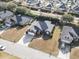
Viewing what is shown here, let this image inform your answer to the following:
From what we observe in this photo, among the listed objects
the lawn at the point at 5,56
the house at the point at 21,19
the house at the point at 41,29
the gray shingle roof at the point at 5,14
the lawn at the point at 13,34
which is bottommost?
the lawn at the point at 5,56

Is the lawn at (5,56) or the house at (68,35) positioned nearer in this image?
the lawn at (5,56)

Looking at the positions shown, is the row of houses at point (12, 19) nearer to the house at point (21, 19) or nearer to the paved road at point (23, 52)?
the house at point (21, 19)

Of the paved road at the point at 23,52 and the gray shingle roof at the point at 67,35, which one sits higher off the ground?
the gray shingle roof at the point at 67,35

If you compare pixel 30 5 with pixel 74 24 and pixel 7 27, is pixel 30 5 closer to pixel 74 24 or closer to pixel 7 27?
pixel 7 27

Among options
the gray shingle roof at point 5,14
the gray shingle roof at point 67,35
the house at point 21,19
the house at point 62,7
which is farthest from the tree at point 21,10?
the gray shingle roof at point 67,35

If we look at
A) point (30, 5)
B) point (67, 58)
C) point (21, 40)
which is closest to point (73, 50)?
point (67, 58)

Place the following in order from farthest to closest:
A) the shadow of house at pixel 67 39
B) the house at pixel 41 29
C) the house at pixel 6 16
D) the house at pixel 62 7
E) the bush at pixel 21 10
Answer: the house at pixel 62 7
the bush at pixel 21 10
the house at pixel 6 16
the house at pixel 41 29
the shadow of house at pixel 67 39

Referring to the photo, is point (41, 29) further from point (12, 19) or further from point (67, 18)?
point (12, 19)

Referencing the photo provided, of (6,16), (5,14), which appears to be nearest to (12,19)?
(6,16)
